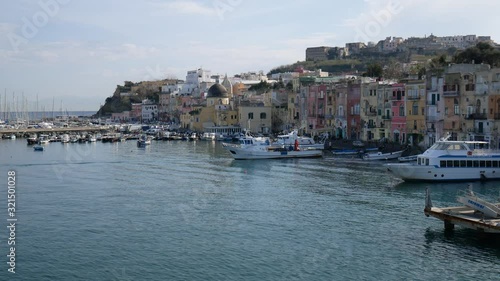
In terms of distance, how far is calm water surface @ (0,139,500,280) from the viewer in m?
22.3

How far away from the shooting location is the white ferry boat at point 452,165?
4147cm

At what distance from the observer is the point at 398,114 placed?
62344 millimetres

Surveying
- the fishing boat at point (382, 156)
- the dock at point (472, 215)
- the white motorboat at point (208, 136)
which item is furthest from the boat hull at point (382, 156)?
the white motorboat at point (208, 136)

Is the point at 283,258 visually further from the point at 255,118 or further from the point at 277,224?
the point at 255,118

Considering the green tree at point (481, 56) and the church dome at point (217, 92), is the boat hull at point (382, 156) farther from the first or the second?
the church dome at point (217, 92)

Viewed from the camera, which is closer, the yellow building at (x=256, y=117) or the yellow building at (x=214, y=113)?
the yellow building at (x=256, y=117)

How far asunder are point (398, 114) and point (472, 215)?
36969 mm

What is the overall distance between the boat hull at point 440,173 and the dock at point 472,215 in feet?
45.9

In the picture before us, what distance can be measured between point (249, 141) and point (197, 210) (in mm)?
29016

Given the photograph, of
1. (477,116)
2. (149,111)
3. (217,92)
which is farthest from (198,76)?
(477,116)

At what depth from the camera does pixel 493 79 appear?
2012 inches

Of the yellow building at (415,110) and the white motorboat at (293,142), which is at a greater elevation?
the yellow building at (415,110)

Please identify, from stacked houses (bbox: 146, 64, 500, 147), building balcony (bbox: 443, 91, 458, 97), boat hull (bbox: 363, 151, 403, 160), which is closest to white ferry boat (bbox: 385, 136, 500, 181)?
stacked houses (bbox: 146, 64, 500, 147)

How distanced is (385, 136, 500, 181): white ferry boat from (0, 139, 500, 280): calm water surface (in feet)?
4.56
